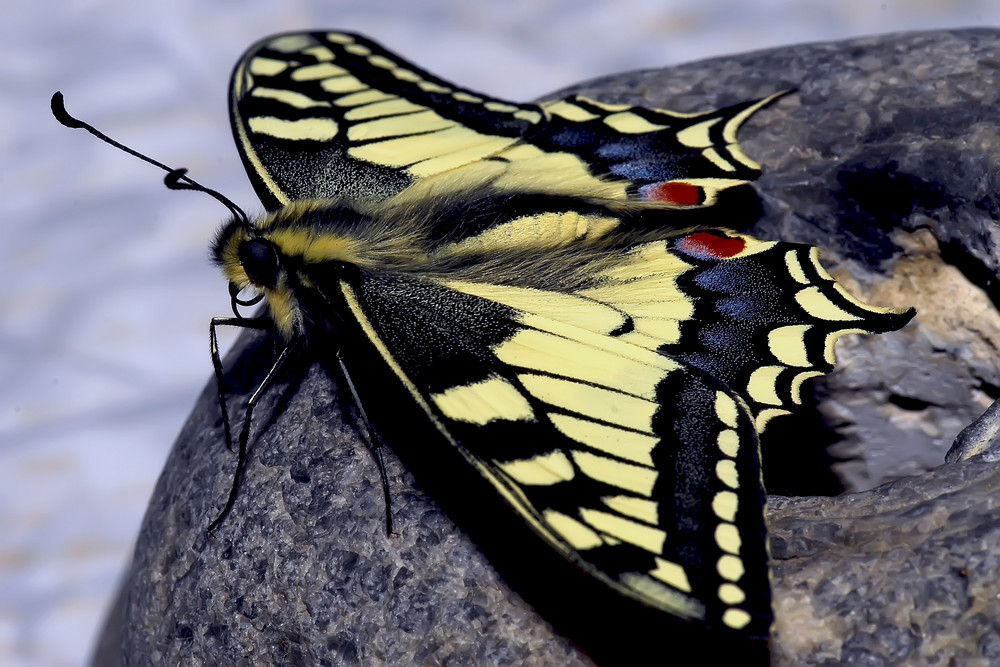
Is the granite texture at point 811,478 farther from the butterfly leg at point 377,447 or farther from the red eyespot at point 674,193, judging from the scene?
the red eyespot at point 674,193

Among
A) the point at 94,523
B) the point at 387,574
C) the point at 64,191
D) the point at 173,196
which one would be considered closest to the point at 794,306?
the point at 387,574

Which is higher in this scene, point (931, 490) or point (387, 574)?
point (387, 574)

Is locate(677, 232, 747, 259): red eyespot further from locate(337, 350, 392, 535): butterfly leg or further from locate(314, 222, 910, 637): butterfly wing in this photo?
locate(337, 350, 392, 535): butterfly leg

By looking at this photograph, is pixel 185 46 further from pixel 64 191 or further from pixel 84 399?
pixel 84 399

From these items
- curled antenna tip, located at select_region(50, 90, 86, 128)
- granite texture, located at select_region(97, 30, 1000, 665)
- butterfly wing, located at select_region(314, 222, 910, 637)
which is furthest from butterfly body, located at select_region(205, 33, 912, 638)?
curled antenna tip, located at select_region(50, 90, 86, 128)

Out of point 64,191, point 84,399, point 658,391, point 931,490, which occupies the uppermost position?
point 64,191

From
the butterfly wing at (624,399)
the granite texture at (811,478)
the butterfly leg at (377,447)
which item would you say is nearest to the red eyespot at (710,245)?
the butterfly wing at (624,399)
